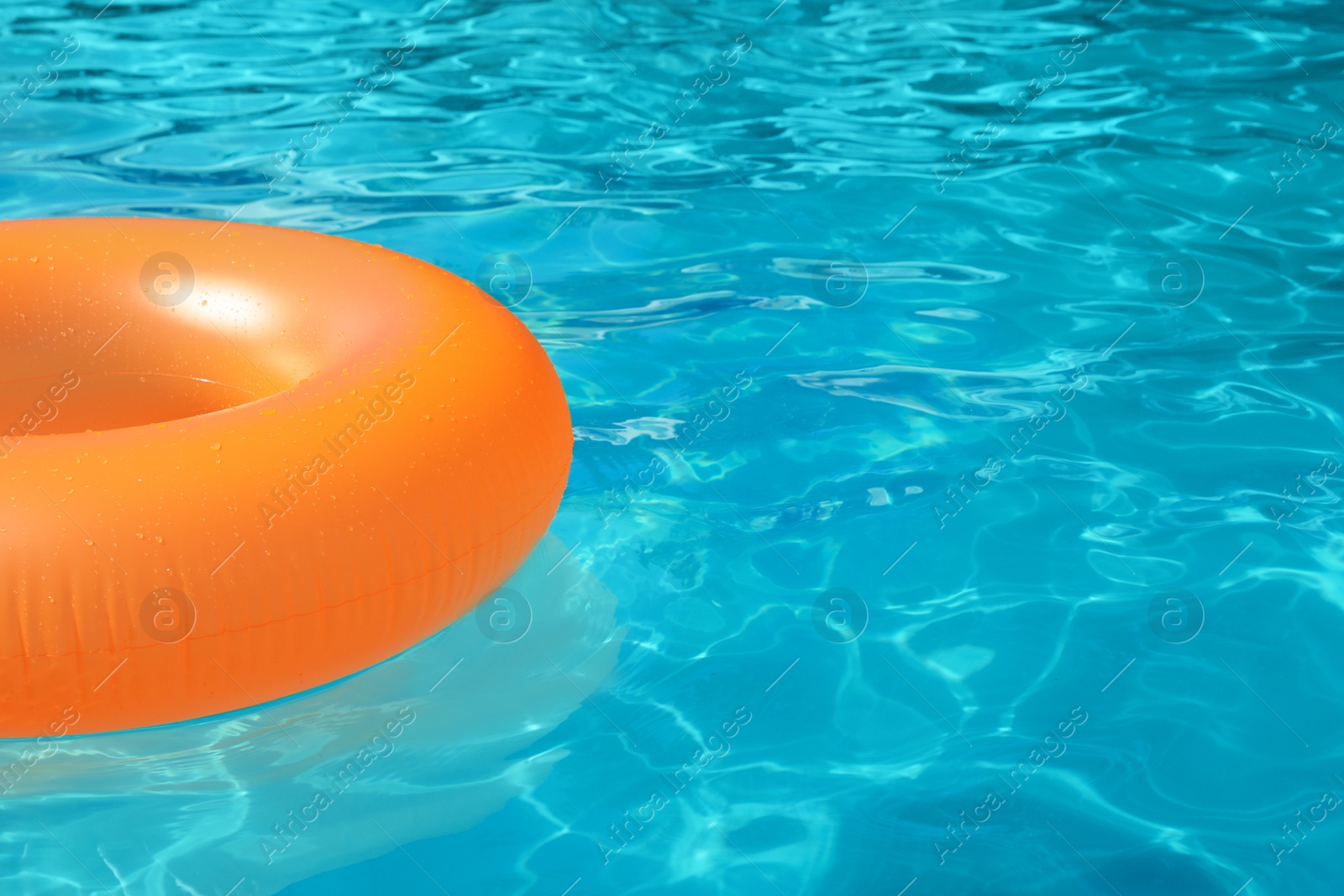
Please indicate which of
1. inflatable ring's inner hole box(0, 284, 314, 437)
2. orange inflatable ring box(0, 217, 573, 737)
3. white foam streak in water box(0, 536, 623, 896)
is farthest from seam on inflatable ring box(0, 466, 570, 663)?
inflatable ring's inner hole box(0, 284, 314, 437)

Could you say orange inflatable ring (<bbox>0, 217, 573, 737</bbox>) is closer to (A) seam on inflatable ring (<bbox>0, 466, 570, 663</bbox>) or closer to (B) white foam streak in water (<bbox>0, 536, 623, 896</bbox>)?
(A) seam on inflatable ring (<bbox>0, 466, 570, 663</bbox>)

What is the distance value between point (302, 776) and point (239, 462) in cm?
75

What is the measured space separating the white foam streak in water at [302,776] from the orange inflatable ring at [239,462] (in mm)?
337

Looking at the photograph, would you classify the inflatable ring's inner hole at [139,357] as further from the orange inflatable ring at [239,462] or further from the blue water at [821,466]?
the blue water at [821,466]

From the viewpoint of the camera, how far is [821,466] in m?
3.85

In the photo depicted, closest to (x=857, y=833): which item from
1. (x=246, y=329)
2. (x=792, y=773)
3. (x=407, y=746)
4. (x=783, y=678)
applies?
(x=792, y=773)

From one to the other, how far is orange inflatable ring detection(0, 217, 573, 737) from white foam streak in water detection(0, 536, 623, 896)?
1.11 feet

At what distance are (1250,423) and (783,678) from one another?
2016 mm

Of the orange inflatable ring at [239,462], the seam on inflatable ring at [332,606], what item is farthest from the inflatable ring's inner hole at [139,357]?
the seam on inflatable ring at [332,606]

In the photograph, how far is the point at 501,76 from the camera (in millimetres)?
7238

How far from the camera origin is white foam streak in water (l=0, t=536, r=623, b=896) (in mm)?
2459

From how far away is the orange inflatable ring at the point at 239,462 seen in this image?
2146mm

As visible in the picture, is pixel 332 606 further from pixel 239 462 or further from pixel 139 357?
pixel 139 357

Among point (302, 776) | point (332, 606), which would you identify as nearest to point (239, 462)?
point (332, 606)
